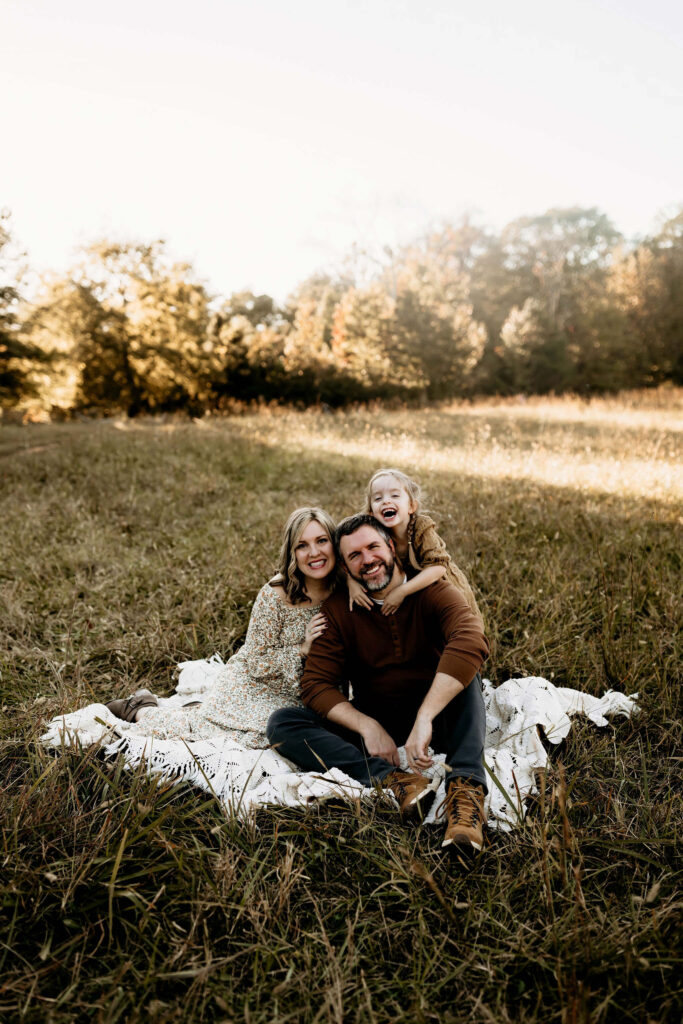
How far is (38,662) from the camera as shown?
388cm

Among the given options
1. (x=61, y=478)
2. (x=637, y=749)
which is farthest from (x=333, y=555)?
(x=61, y=478)

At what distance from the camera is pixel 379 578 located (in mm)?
2965

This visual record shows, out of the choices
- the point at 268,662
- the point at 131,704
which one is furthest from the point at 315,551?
the point at 131,704

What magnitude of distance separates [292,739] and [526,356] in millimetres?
27842

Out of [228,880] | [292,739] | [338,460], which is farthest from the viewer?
[338,460]

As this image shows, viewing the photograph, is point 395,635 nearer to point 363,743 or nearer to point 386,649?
point 386,649

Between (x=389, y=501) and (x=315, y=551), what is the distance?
49 cm

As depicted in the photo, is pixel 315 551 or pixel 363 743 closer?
pixel 363 743

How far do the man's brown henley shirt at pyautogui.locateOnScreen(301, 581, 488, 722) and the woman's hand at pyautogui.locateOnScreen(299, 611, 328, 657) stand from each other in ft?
0.08

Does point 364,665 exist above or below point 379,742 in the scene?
above

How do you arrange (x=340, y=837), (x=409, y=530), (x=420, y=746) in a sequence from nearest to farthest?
(x=340, y=837) → (x=420, y=746) → (x=409, y=530)

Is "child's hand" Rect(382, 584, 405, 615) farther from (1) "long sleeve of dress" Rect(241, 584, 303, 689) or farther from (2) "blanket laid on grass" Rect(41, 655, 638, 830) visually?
(2) "blanket laid on grass" Rect(41, 655, 638, 830)

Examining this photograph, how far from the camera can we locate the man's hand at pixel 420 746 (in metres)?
2.56

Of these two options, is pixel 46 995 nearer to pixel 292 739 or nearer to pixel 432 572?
pixel 292 739
